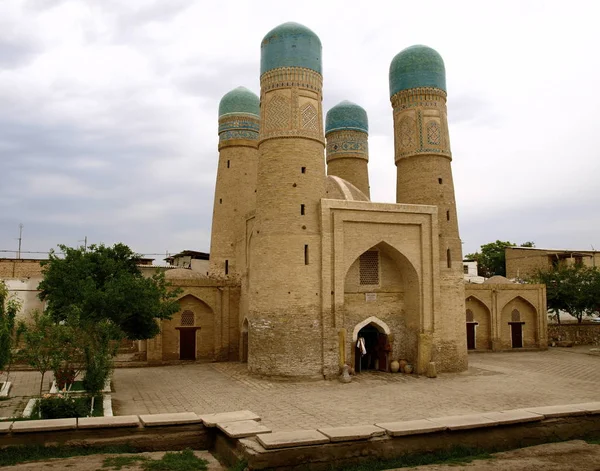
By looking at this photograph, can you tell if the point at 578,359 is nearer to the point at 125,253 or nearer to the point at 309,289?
the point at 309,289

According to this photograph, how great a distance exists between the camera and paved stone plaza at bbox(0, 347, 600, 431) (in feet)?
42.7

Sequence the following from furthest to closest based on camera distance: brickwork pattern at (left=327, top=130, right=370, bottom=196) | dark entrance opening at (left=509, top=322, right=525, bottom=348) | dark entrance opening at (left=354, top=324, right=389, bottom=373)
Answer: dark entrance opening at (left=509, top=322, right=525, bottom=348) → brickwork pattern at (left=327, top=130, right=370, bottom=196) → dark entrance opening at (left=354, top=324, right=389, bottom=373)

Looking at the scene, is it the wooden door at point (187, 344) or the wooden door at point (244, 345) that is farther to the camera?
the wooden door at point (187, 344)

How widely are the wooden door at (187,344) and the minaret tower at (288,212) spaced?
494 cm

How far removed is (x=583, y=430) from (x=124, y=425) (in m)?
7.51

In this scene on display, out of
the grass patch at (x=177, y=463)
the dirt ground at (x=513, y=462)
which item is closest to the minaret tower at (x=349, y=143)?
the dirt ground at (x=513, y=462)

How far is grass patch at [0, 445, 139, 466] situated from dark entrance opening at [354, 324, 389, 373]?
41.6ft

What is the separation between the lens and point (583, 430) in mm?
9148

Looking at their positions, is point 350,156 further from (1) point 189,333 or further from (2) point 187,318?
(1) point 189,333

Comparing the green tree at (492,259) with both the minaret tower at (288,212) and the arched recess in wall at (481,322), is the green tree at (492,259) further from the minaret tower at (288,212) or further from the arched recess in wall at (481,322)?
the minaret tower at (288,212)

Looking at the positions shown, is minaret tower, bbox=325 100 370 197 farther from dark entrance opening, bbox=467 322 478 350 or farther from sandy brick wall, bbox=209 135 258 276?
dark entrance opening, bbox=467 322 478 350

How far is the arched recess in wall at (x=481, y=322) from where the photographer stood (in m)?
28.0

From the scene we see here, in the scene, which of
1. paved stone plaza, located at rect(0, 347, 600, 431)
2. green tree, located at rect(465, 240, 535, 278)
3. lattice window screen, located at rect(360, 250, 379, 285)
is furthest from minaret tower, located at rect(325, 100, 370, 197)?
green tree, located at rect(465, 240, 535, 278)

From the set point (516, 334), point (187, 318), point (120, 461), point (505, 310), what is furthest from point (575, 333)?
point (120, 461)
